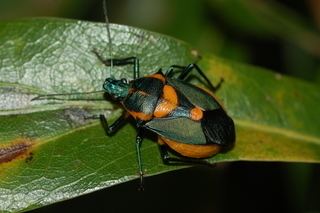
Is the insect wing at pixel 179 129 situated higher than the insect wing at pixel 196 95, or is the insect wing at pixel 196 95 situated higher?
the insect wing at pixel 196 95

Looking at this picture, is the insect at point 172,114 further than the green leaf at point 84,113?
Yes

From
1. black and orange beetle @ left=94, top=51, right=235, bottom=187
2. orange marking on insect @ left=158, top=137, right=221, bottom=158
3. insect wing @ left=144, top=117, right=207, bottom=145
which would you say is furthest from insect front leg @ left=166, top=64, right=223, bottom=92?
orange marking on insect @ left=158, top=137, right=221, bottom=158

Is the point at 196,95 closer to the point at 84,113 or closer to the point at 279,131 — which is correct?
the point at 279,131

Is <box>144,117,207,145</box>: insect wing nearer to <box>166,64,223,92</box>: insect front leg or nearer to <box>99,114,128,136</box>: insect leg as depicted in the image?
<box>99,114,128,136</box>: insect leg

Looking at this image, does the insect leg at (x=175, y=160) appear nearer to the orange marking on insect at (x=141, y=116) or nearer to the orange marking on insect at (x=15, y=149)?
the orange marking on insect at (x=141, y=116)

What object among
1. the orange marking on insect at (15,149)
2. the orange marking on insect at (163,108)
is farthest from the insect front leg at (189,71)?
the orange marking on insect at (15,149)

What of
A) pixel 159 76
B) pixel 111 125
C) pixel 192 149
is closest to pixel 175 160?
pixel 192 149

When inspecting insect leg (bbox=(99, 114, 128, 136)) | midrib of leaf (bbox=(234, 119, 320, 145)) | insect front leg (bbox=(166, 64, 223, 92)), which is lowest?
midrib of leaf (bbox=(234, 119, 320, 145))

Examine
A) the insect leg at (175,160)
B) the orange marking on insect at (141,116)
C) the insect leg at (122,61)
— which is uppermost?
the insect leg at (122,61)
